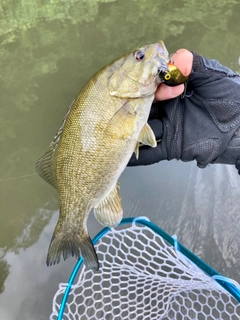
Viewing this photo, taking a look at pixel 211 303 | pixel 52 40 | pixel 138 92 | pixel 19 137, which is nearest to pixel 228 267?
pixel 211 303

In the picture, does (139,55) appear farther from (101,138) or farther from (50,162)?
(50,162)

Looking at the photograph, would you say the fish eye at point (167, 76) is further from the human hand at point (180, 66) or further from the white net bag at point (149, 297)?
the white net bag at point (149, 297)

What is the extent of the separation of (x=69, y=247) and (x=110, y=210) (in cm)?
24

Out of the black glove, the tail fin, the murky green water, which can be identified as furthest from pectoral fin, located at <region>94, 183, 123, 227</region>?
the murky green water

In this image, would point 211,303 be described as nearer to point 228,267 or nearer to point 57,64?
point 228,267

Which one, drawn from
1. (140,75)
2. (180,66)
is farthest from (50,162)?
(180,66)

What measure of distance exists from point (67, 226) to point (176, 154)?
2.14 ft

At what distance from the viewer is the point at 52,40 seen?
4371 millimetres

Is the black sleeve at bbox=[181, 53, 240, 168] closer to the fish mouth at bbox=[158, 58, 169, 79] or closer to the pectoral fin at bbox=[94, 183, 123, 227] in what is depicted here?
the fish mouth at bbox=[158, 58, 169, 79]

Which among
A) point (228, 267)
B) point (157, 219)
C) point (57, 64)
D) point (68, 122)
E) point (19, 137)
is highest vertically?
point (68, 122)

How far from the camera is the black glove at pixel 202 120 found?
1.54 meters

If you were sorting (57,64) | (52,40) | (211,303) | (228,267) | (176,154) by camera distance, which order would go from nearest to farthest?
(176,154) → (211,303) → (228,267) → (57,64) → (52,40)

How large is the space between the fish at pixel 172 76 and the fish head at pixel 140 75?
3cm

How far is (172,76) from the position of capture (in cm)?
130
